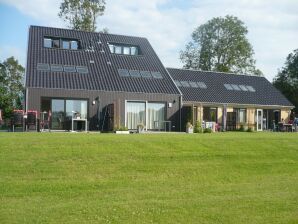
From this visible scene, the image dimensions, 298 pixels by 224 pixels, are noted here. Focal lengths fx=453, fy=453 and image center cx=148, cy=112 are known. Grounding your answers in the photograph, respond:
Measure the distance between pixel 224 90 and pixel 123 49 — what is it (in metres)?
8.23

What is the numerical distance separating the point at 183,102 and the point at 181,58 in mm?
25404

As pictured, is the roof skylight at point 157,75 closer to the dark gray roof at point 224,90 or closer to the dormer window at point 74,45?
the dark gray roof at point 224,90

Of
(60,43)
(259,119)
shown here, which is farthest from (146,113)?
(259,119)

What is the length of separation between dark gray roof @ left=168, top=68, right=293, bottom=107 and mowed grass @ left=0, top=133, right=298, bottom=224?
50.0 ft

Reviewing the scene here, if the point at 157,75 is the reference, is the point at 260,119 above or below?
below

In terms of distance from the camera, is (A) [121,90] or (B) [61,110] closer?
(B) [61,110]

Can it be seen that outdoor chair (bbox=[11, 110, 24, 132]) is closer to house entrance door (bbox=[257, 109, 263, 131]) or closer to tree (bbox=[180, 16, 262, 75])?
house entrance door (bbox=[257, 109, 263, 131])

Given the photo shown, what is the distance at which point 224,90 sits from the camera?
33281 millimetres

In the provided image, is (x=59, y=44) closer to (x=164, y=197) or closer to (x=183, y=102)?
(x=183, y=102)

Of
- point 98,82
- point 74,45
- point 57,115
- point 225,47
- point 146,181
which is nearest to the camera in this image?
point 146,181

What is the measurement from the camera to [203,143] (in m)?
15.7

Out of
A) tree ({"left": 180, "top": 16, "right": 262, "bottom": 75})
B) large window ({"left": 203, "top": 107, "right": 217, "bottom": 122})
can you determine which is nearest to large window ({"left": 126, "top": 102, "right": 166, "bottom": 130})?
large window ({"left": 203, "top": 107, "right": 217, "bottom": 122})

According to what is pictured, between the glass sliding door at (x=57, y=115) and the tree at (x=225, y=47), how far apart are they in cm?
2852

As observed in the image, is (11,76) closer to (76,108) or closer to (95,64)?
(95,64)
